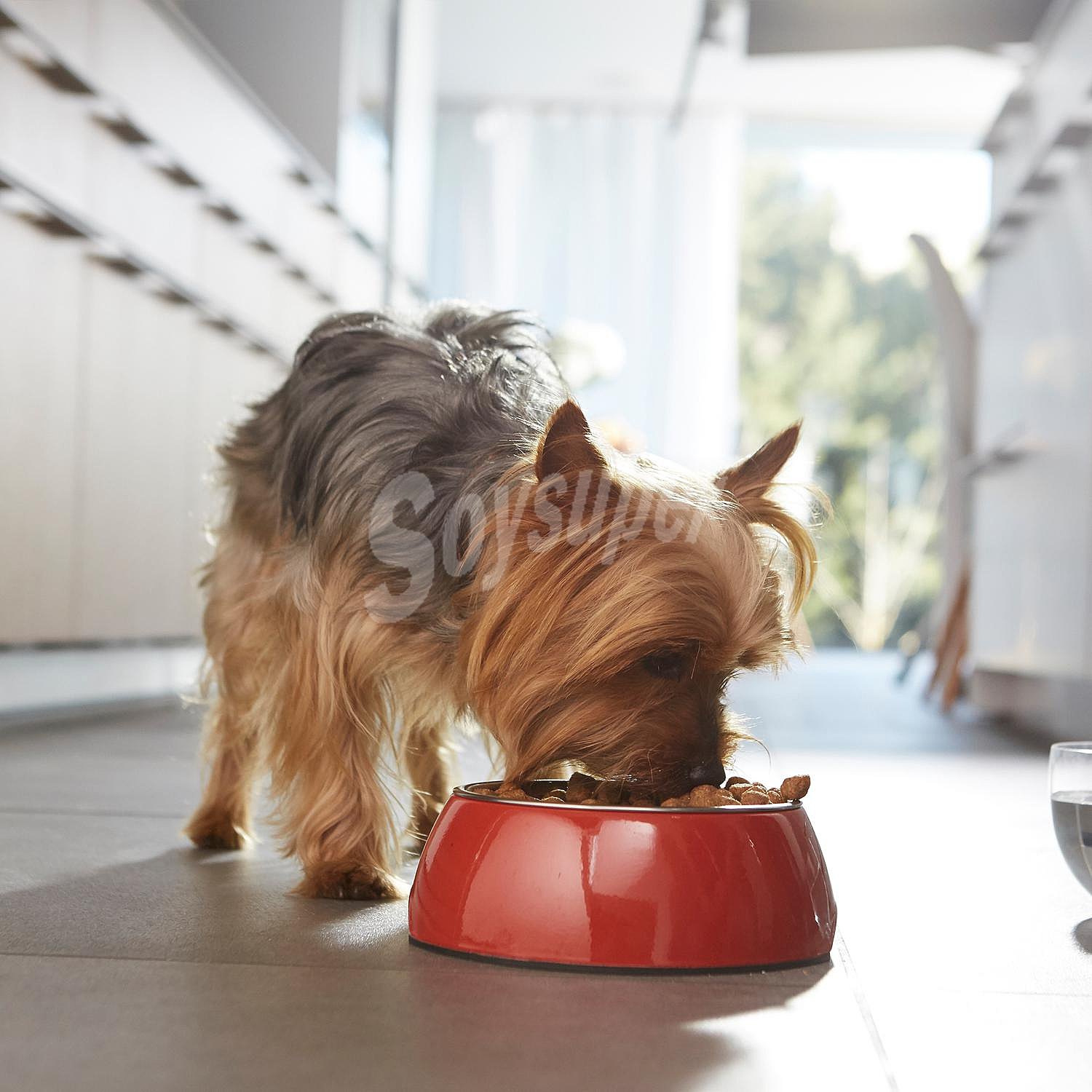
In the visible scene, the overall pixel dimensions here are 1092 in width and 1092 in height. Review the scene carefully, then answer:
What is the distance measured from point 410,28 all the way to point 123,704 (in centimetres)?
556

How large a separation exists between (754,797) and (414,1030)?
60 cm

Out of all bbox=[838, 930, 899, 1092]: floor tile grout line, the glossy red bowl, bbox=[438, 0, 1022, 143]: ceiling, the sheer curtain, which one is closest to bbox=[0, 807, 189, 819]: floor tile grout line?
the glossy red bowl

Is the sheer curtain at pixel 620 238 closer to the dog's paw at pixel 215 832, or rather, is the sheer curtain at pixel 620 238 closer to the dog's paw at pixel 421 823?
the dog's paw at pixel 421 823

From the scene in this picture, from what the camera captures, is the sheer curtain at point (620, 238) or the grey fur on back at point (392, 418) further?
the sheer curtain at point (620, 238)

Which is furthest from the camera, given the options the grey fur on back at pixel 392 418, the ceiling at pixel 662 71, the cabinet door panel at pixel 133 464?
the ceiling at pixel 662 71

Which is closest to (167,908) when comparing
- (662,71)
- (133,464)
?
(133,464)

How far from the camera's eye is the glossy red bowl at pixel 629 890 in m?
1.54

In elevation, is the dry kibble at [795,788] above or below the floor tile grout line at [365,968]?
above

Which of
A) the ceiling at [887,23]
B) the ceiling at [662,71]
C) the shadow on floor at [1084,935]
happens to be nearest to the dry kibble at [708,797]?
the shadow on floor at [1084,935]

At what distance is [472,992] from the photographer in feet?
4.73

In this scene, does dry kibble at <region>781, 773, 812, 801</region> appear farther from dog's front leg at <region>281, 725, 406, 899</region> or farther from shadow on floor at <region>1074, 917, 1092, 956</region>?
dog's front leg at <region>281, 725, 406, 899</region>

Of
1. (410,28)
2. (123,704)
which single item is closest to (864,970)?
(123,704)

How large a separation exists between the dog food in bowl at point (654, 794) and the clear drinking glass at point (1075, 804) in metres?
0.32

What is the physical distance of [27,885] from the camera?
6.36 ft
